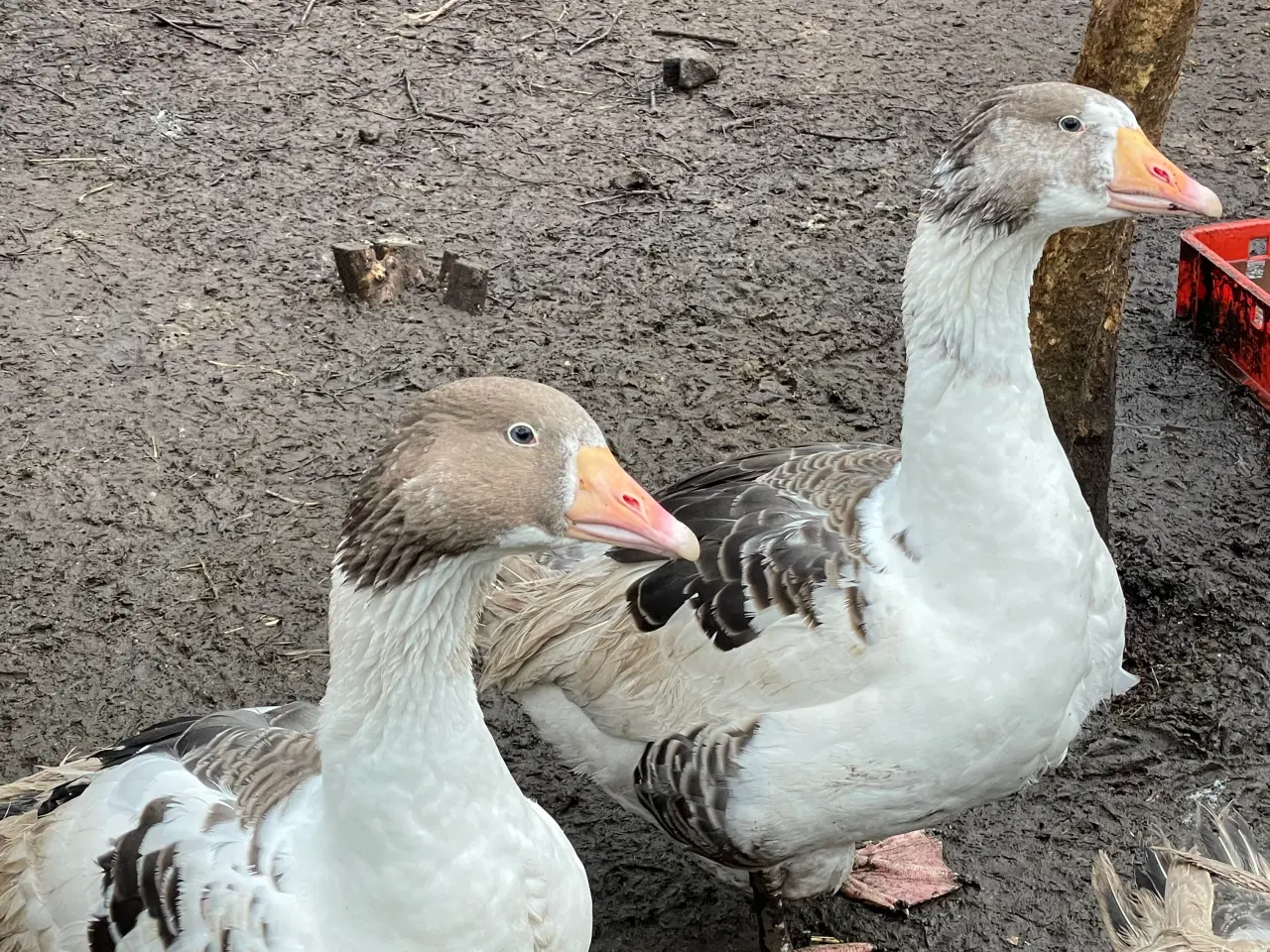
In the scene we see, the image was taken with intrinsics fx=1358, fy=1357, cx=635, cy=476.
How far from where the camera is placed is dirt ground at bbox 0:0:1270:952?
4184 mm

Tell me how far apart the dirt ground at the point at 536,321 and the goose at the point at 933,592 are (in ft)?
2.81

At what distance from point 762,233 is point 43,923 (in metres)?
4.48

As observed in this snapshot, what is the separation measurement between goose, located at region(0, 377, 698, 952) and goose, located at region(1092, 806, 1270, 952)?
3.71ft

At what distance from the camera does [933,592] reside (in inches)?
118

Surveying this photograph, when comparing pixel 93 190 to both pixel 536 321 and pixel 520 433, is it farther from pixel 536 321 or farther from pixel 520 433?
pixel 520 433

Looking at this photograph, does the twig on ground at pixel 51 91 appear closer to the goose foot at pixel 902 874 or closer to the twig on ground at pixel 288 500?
the twig on ground at pixel 288 500

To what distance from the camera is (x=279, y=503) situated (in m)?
4.96

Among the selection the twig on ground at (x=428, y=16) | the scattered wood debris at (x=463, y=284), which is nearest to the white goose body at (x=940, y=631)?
the scattered wood debris at (x=463, y=284)

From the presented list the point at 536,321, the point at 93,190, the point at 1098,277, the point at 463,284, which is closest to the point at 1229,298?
the point at 1098,277

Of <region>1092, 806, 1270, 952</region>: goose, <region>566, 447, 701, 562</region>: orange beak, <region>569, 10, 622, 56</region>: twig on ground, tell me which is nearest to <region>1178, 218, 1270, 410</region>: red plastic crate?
<region>1092, 806, 1270, 952</region>: goose

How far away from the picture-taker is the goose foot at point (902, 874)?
383cm

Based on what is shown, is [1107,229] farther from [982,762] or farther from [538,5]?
[538,5]

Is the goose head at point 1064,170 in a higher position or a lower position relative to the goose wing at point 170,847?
higher

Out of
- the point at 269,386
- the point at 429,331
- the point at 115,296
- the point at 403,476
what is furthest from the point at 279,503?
the point at 403,476
